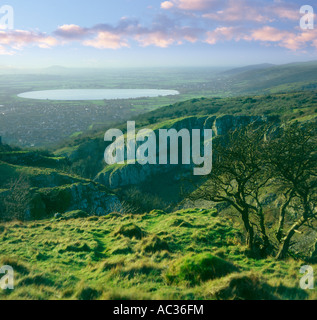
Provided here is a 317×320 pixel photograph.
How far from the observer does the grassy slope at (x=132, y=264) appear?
820 cm

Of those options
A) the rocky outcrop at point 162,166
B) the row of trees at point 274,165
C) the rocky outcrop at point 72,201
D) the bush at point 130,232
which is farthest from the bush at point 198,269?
the rocky outcrop at point 162,166

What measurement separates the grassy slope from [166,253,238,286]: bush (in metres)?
0.05

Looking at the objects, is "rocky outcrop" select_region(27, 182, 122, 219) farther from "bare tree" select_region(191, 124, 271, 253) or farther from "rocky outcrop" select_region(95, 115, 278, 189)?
"rocky outcrop" select_region(95, 115, 278, 189)

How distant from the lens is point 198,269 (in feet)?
31.3

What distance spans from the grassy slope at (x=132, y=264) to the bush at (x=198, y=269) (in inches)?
1.8

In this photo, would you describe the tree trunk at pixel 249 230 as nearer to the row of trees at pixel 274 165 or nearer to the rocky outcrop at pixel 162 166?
the row of trees at pixel 274 165

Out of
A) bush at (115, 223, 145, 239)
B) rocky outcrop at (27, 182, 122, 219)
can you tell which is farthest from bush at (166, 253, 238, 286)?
rocky outcrop at (27, 182, 122, 219)

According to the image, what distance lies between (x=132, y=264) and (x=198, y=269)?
3285 millimetres

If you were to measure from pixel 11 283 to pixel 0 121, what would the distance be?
197 m

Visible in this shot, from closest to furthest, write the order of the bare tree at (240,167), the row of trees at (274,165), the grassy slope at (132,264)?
the grassy slope at (132,264), the row of trees at (274,165), the bare tree at (240,167)

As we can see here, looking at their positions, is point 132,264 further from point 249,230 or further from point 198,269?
point 249,230

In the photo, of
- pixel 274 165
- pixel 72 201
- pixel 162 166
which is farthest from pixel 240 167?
pixel 162 166
